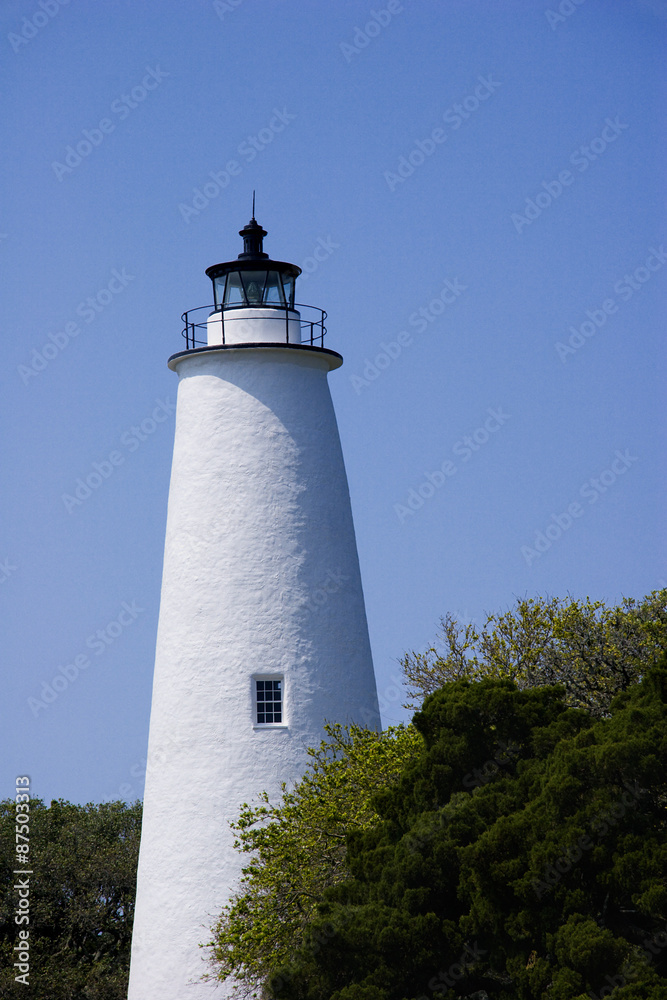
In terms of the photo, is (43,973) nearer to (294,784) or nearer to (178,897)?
(178,897)

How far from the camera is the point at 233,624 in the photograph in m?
24.1

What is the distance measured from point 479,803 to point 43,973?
15.8 metres

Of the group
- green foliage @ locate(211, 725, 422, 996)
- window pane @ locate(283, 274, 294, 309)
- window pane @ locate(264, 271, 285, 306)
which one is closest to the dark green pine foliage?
green foliage @ locate(211, 725, 422, 996)

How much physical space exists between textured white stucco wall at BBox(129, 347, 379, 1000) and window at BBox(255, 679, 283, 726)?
0.20 m

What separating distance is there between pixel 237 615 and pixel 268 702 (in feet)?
5.37

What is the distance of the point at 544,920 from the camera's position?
16.4m

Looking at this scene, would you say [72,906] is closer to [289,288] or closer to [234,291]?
[234,291]

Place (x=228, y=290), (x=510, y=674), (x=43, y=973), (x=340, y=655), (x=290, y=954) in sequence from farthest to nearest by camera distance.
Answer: (x=43, y=973), (x=228, y=290), (x=340, y=655), (x=510, y=674), (x=290, y=954)

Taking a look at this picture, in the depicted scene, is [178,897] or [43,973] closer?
[178,897]

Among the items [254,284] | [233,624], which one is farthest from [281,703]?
[254,284]

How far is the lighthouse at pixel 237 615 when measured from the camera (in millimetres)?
23453

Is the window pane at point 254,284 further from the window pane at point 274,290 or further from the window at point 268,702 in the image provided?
the window at point 268,702

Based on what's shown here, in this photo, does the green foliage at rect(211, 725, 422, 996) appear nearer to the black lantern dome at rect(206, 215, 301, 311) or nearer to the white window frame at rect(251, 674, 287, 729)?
the white window frame at rect(251, 674, 287, 729)

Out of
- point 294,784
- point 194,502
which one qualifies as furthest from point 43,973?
point 194,502
